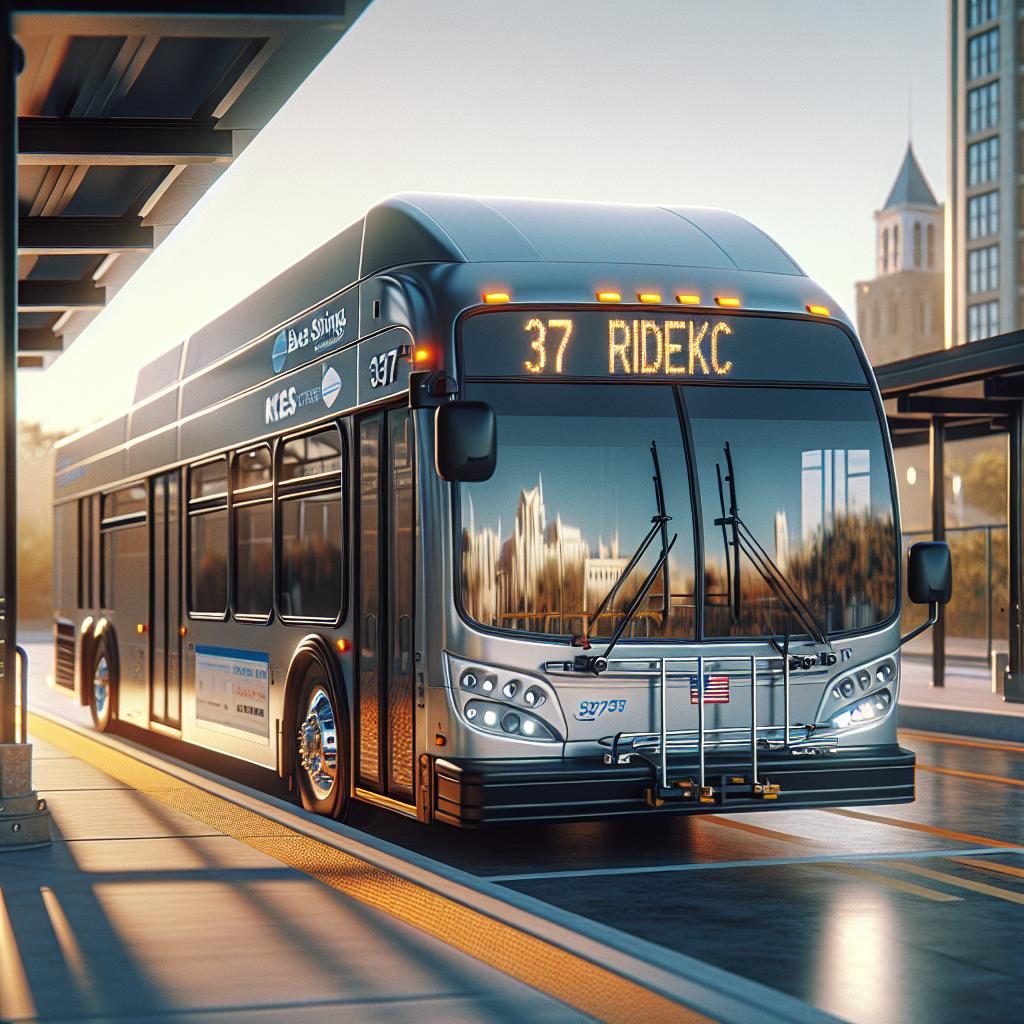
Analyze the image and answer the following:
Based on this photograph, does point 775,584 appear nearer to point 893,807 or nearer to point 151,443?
point 893,807

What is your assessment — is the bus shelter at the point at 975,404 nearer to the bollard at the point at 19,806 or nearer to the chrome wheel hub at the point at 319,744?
the chrome wheel hub at the point at 319,744

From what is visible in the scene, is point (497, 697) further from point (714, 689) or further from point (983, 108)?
point (983, 108)

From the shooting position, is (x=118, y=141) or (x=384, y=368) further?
(x=118, y=141)

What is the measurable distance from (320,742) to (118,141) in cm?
519

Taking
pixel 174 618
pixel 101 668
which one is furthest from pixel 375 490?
pixel 101 668

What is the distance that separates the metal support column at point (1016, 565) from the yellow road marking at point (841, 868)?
1051cm

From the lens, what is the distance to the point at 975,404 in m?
23.1

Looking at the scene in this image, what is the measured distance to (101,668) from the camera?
1950cm

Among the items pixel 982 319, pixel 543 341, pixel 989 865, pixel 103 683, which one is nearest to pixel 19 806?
pixel 543 341

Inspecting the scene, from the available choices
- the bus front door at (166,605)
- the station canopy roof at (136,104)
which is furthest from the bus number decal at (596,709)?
the bus front door at (166,605)

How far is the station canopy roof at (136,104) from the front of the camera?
34.4 feet

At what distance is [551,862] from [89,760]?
6199 millimetres

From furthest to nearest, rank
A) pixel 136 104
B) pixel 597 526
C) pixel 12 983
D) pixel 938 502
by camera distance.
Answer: pixel 938 502 → pixel 136 104 → pixel 597 526 → pixel 12 983

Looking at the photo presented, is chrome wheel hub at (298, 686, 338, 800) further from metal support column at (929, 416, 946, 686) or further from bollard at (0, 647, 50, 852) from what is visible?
metal support column at (929, 416, 946, 686)
